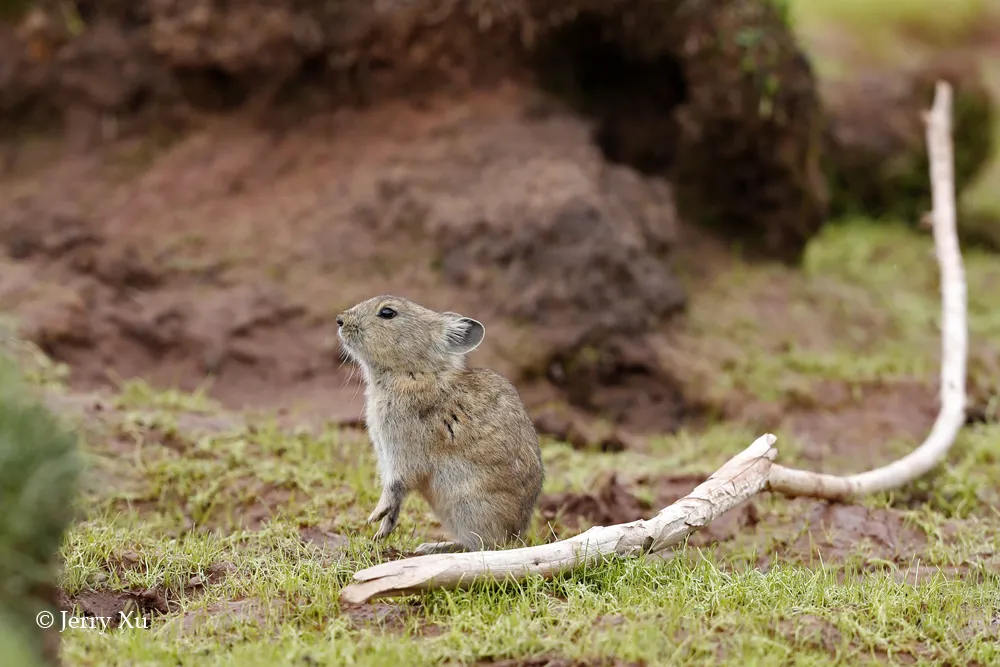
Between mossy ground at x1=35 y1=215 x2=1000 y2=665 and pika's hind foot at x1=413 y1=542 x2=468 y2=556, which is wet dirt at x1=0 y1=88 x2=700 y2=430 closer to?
mossy ground at x1=35 y1=215 x2=1000 y2=665

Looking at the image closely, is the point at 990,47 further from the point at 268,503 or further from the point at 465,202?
the point at 268,503

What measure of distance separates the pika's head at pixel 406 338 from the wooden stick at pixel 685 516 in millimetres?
1409

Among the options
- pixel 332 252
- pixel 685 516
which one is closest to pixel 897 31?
pixel 332 252

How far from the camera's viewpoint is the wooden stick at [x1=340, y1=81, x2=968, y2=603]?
493cm

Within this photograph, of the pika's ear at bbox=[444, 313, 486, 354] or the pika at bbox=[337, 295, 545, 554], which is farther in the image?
the pika's ear at bbox=[444, 313, 486, 354]

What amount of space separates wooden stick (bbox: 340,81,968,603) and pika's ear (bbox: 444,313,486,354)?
1.40 metres

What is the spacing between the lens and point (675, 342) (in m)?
10.0

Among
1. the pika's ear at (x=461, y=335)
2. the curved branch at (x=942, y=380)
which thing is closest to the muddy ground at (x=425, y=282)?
the curved branch at (x=942, y=380)

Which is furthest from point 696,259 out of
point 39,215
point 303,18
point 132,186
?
point 39,215

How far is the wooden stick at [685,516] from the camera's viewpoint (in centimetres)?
493

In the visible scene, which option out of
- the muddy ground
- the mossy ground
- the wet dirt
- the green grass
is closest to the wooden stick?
the mossy ground

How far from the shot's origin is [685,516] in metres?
5.75

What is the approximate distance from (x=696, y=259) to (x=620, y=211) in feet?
4.96

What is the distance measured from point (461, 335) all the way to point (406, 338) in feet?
1.02
